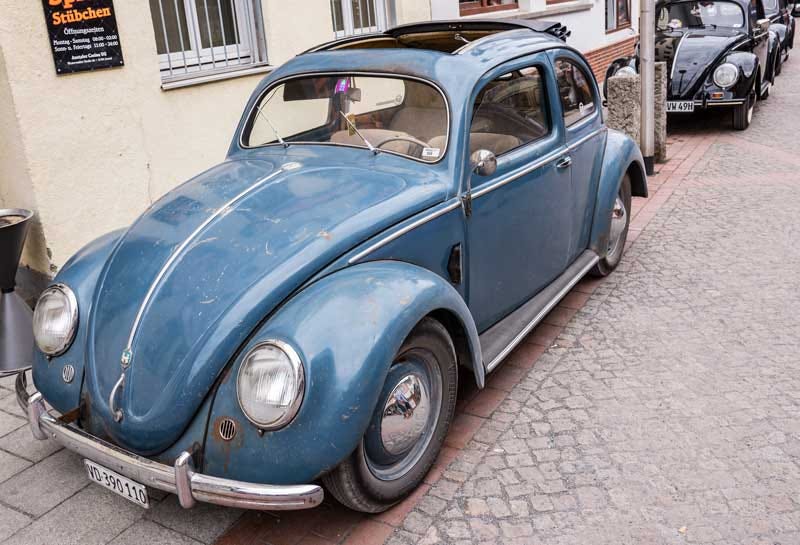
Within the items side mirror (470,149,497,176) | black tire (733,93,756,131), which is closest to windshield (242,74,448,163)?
side mirror (470,149,497,176)

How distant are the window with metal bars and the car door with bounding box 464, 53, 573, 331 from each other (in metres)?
3.23

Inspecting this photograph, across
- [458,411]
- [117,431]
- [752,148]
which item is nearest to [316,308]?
[117,431]

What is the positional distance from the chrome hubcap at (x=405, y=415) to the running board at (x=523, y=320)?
566 mm

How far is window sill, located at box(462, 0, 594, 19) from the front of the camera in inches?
439

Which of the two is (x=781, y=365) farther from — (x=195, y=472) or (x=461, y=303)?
(x=195, y=472)

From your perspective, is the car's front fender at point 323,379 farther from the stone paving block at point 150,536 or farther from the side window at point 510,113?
the side window at point 510,113

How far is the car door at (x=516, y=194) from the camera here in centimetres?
382

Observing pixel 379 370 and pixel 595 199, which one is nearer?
pixel 379 370

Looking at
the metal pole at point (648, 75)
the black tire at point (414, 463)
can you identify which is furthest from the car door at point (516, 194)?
the metal pole at point (648, 75)

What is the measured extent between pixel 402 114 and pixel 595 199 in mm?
1850

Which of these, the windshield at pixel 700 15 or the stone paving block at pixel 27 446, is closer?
the stone paving block at pixel 27 446

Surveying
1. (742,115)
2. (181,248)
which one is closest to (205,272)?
(181,248)

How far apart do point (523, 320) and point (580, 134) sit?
1433 millimetres

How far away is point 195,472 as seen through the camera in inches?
106
